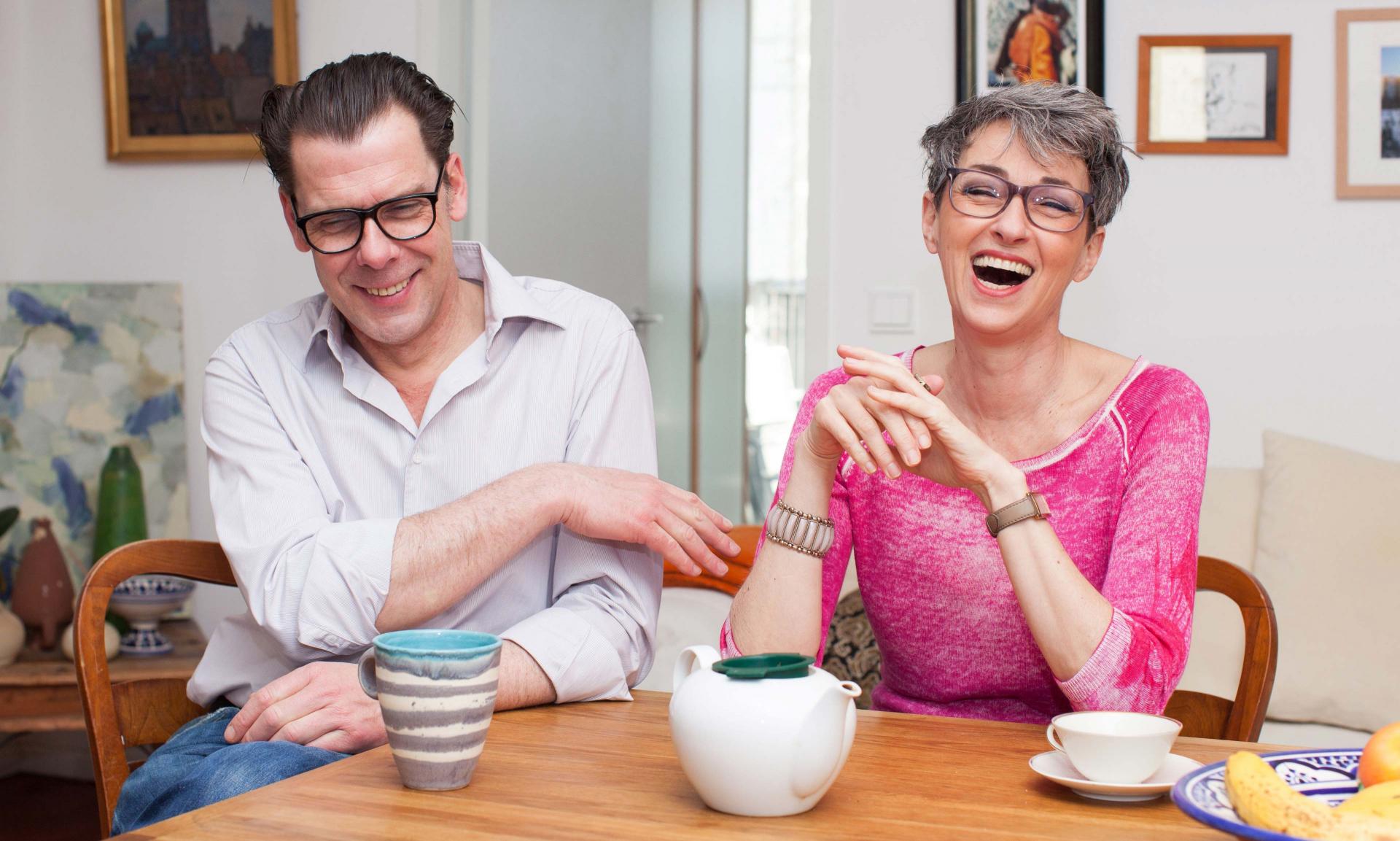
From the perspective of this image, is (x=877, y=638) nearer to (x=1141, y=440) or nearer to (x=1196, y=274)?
(x=1141, y=440)

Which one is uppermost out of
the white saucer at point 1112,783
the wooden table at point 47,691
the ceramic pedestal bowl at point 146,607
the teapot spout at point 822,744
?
the teapot spout at point 822,744

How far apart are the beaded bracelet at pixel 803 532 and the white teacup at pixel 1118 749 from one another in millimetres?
444

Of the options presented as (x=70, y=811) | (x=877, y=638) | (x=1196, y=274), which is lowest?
(x=70, y=811)

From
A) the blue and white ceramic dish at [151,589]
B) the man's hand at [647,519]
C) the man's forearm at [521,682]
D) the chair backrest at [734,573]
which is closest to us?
the man's forearm at [521,682]

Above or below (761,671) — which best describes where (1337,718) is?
below

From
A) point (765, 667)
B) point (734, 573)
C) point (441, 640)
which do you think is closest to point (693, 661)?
point (765, 667)

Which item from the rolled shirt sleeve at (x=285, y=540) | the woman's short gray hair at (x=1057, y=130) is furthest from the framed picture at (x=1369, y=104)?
the rolled shirt sleeve at (x=285, y=540)

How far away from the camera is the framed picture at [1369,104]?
259 centimetres

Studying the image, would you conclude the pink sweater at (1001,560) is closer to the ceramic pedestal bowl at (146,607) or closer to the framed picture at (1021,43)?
the framed picture at (1021,43)

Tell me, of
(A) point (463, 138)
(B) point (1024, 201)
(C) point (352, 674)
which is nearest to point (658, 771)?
(C) point (352, 674)

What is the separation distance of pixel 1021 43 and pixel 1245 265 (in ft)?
2.17

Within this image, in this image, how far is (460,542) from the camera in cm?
130

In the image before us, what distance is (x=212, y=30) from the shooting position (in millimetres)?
3195

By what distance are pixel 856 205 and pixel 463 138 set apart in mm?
1119
